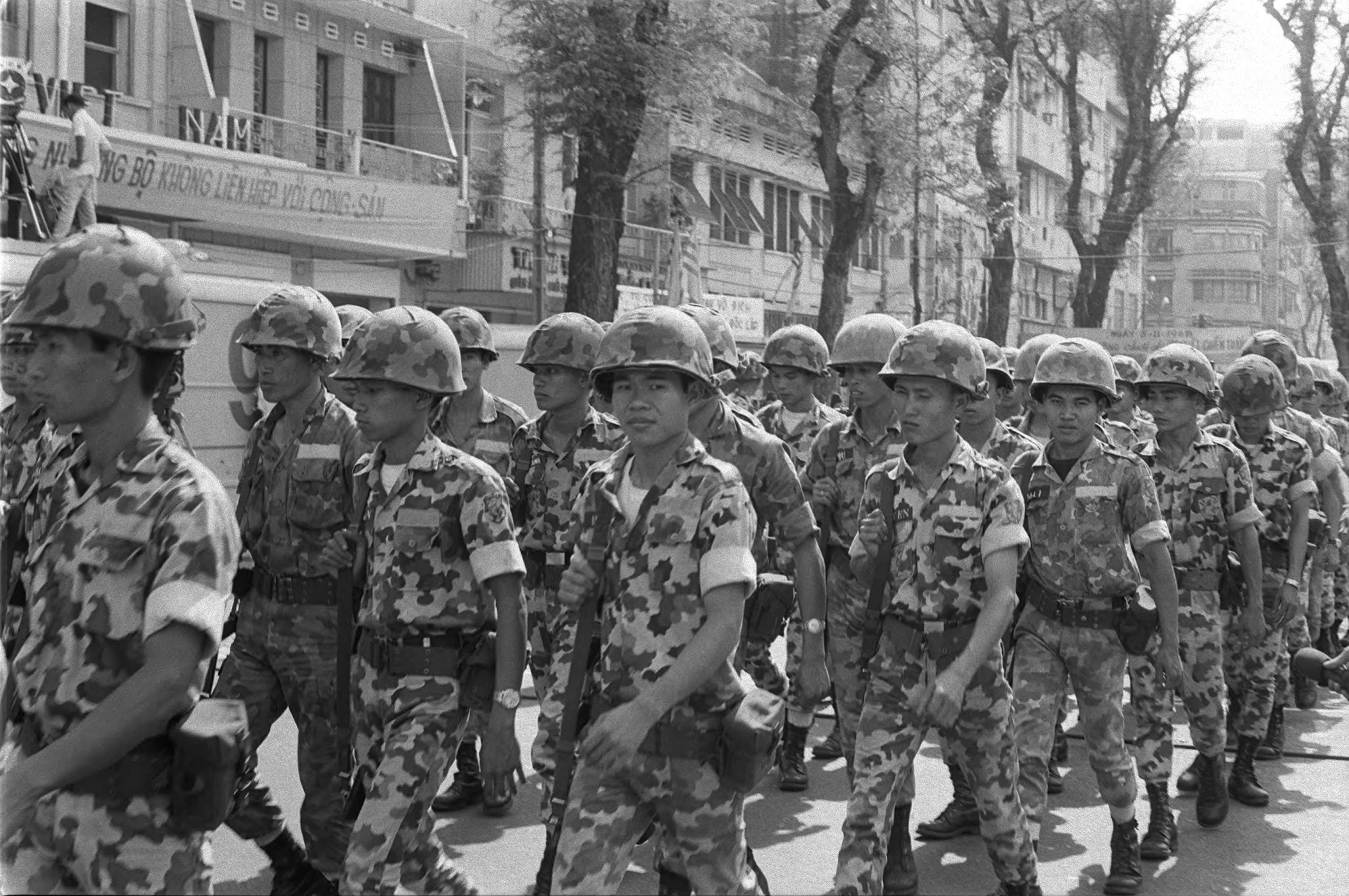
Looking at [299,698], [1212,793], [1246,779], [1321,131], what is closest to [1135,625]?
[1212,793]

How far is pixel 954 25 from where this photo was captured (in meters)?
49.7

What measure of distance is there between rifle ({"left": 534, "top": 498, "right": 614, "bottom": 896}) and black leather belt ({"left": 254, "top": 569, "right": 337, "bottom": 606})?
1646 mm

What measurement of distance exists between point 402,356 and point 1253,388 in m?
5.74

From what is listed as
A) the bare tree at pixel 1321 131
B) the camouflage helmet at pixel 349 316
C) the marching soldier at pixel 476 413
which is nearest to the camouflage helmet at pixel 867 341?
the marching soldier at pixel 476 413

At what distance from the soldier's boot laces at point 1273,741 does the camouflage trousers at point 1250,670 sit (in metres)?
0.61

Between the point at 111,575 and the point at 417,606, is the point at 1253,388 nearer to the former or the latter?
the point at 417,606

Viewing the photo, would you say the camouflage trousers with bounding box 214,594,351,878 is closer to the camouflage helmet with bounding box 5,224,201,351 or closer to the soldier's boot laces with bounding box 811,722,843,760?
the camouflage helmet with bounding box 5,224,201,351

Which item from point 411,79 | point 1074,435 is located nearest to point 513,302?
point 411,79

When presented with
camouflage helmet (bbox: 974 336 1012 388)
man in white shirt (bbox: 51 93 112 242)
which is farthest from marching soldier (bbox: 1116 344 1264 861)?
man in white shirt (bbox: 51 93 112 242)

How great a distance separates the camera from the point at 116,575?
333 cm

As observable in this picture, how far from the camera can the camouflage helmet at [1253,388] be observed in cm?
929

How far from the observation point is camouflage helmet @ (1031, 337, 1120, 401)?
6969 mm

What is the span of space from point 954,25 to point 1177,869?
45653 millimetres

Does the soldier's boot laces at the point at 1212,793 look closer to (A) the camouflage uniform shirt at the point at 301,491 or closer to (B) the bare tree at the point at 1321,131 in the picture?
(A) the camouflage uniform shirt at the point at 301,491
